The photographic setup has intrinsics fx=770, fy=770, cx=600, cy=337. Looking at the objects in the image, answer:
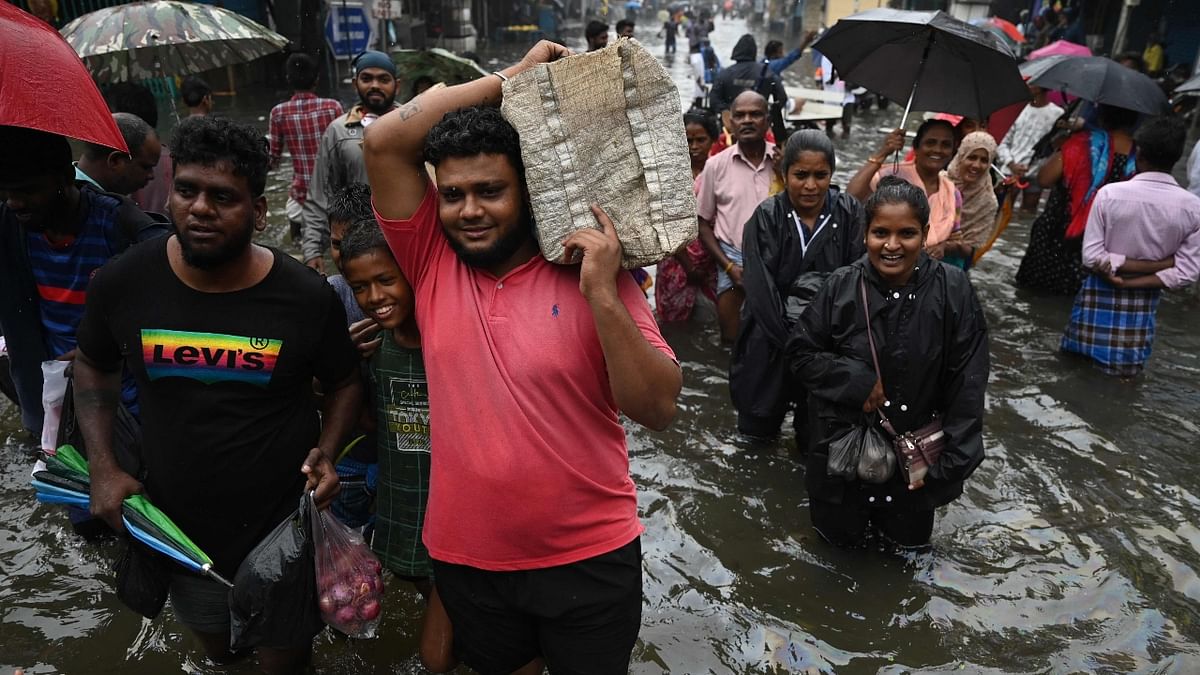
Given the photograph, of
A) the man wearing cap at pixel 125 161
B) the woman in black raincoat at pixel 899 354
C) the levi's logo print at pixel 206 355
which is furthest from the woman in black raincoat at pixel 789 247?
the man wearing cap at pixel 125 161

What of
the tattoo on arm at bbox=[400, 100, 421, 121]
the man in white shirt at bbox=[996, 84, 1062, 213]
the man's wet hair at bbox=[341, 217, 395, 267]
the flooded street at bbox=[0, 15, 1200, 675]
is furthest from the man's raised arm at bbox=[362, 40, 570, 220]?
the man in white shirt at bbox=[996, 84, 1062, 213]

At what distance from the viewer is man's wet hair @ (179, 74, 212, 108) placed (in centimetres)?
609

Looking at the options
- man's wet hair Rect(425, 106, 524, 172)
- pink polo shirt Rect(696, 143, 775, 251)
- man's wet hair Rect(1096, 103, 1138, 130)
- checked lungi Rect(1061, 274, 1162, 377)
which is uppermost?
man's wet hair Rect(425, 106, 524, 172)

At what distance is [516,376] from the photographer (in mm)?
1855

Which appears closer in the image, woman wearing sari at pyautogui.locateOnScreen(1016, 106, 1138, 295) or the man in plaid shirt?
woman wearing sari at pyautogui.locateOnScreen(1016, 106, 1138, 295)

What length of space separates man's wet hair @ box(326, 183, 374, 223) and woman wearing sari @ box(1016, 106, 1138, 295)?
5.25m

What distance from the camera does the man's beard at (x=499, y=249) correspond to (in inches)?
74.1

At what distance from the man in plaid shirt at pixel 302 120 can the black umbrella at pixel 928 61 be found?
394 centimetres

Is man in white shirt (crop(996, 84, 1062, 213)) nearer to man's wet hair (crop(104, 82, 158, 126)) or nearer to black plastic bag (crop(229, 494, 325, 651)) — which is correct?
man's wet hair (crop(104, 82, 158, 126))

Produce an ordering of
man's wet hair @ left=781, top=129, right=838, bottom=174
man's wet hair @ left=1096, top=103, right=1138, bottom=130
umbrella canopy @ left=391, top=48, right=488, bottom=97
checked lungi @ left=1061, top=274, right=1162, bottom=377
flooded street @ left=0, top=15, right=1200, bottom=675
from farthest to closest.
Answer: man's wet hair @ left=1096, top=103, right=1138, bottom=130
umbrella canopy @ left=391, top=48, right=488, bottom=97
checked lungi @ left=1061, top=274, right=1162, bottom=377
man's wet hair @ left=781, top=129, right=838, bottom=174
flooded street @ left=0, top=15, right=1200, bottom=675

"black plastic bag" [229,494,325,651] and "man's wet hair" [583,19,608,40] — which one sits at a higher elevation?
"man's wet hair" [583,19,608,40]

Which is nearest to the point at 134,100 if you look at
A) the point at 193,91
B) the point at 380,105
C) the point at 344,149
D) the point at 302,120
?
the point at 193,91

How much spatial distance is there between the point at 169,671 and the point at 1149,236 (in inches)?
236

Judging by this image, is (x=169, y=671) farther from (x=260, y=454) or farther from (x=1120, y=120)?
(x=1120, y=120)
